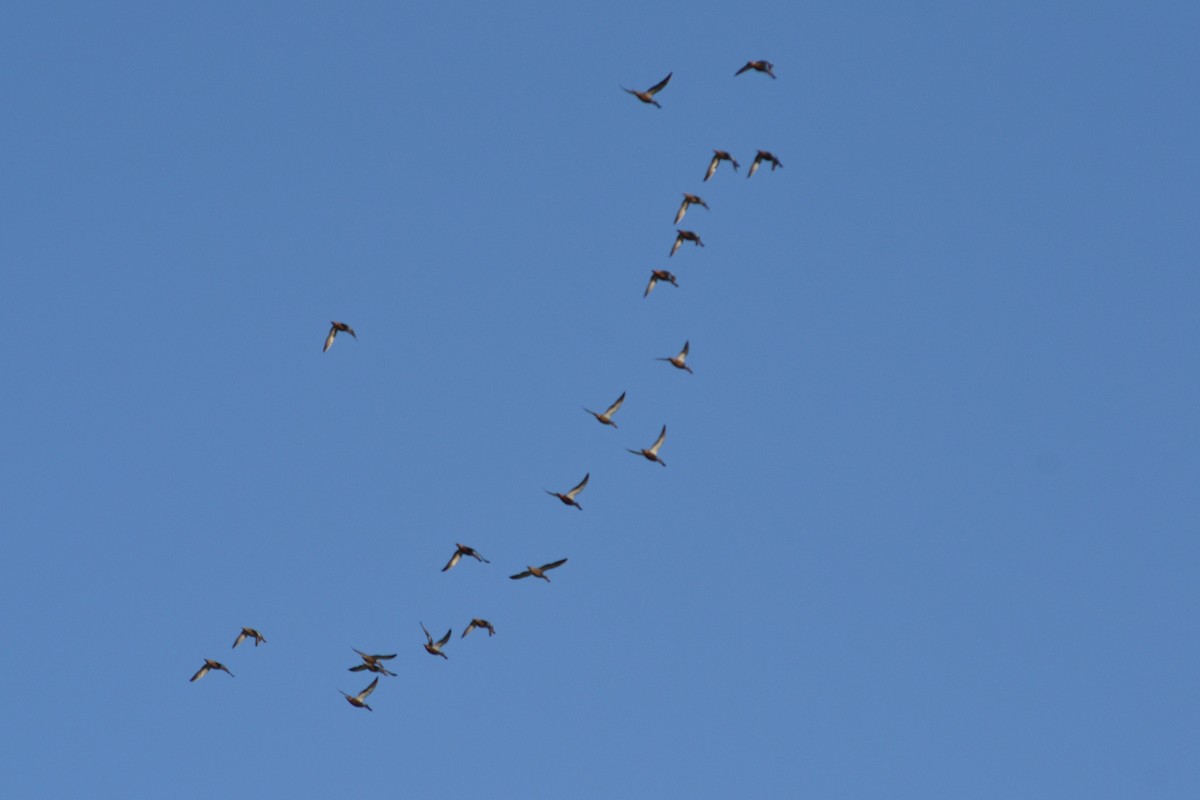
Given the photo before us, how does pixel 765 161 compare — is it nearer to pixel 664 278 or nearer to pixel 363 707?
pixel 664 278

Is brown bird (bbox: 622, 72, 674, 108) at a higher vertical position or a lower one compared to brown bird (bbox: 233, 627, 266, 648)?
higher

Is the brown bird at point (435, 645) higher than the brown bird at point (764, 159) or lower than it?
lower

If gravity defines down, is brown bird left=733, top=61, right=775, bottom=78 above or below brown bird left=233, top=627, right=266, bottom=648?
above

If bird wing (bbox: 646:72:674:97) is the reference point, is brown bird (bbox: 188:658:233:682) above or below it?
below

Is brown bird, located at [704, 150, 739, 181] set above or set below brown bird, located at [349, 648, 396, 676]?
above

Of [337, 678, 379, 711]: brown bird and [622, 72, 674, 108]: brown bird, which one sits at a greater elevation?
[622, 72, 674, 108]: brown bird

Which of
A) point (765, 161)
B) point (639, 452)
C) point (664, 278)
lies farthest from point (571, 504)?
point (765, 161)

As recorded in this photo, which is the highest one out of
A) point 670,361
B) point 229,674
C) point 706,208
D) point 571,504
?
point 706,208

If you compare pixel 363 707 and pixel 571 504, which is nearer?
pixel 571 504

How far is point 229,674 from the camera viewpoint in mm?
120625

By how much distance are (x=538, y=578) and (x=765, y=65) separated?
26.9 m

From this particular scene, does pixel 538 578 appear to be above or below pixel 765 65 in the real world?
below

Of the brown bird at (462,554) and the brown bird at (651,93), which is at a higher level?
the brown bird at (651,93)

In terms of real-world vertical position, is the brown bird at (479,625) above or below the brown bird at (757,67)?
below
